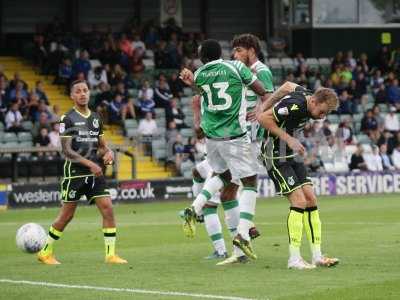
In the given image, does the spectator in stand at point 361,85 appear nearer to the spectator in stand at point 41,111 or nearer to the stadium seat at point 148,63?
the stadium seat at point 148,63

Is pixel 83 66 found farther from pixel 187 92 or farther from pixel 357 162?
pixel 357 162

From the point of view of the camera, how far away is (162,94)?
33.9 meters

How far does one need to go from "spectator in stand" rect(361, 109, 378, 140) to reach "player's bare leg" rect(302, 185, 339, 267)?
22.5m

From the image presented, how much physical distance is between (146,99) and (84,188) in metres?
19.4

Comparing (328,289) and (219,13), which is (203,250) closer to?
(328,289)

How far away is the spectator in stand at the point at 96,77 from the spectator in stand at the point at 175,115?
2012 millimetres

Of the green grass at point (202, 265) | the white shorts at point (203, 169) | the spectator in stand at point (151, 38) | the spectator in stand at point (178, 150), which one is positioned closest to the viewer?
the green grass at point (202, 265)

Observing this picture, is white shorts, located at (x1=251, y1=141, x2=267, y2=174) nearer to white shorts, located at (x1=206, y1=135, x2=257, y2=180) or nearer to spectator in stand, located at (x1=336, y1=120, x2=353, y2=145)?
white shorts, located at (x1=206, y1=135, x2=257, y2=180)

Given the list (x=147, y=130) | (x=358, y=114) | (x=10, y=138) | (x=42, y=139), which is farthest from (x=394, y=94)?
(x=10, y=138)

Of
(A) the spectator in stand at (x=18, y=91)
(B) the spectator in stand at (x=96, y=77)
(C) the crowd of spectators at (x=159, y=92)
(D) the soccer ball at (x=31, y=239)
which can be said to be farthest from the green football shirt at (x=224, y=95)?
(B) the spectator in stand at (x=96, y=77)

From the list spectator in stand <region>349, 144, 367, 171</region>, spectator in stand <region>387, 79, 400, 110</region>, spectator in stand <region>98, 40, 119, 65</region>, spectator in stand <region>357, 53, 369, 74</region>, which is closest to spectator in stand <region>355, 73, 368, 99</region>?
spectator in stand <region>357, 53, 369, 74</region>

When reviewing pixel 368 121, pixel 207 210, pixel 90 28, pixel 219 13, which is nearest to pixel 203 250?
pixel 207 210

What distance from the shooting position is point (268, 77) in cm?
1393

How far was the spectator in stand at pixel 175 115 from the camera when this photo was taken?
33250 millimetres
